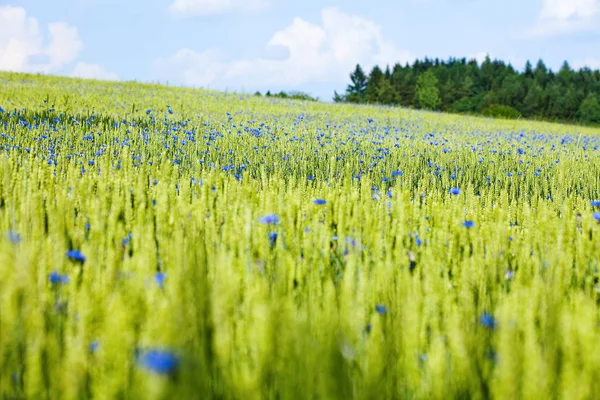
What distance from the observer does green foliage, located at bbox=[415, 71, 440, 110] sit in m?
63.2

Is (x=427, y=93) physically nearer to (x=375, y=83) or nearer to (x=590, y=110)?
(x=375, y=83)

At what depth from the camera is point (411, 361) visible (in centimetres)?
135

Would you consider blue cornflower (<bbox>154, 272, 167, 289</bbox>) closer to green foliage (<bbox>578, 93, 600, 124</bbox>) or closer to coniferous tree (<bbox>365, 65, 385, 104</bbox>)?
coniferous tree (<bbox>365, 65, 385, 104</bbox>)

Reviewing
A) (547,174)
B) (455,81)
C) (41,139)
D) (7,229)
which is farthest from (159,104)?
(455,81)

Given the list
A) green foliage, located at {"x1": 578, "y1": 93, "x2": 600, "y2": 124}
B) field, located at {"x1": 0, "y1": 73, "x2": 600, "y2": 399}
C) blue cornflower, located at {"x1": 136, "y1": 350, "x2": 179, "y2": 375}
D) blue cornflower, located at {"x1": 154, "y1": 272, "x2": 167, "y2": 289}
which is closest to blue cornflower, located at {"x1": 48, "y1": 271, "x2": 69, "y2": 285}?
field, located at {"x1": 0, "y1": 73, "x2": 600, "y2": 399}

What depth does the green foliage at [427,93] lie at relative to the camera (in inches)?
2486

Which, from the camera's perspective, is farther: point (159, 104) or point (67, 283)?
point (159, 104)

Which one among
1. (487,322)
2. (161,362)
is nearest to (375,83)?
(487,322)

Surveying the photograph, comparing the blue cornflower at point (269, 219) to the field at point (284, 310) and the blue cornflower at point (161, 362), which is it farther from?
the blue cornflower at point (161, 362)

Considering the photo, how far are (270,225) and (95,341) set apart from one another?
119cm

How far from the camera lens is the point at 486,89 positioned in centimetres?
7775

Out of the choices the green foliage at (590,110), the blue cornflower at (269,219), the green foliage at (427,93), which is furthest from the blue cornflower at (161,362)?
the green foliage at (590,110)

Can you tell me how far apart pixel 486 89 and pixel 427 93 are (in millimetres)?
18191

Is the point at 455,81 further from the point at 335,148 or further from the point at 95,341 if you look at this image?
the point at 95,341
